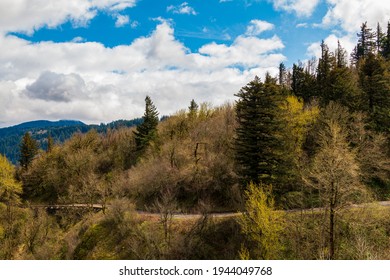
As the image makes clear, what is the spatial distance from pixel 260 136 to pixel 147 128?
35830 millimetres

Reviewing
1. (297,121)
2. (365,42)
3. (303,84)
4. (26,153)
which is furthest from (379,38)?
(26,153)

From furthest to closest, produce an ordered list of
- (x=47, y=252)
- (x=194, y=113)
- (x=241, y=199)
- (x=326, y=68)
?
(x=194, y=113) < (x=326, y=68) < (x=47, y=252) < (x=241, y=199)

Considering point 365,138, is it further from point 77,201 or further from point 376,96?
point 77,201

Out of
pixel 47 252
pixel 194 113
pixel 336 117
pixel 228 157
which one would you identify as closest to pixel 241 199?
pixel 228 157

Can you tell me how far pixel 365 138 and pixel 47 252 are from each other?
144 feet

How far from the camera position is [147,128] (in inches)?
2483

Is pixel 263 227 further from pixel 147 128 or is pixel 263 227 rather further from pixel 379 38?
pixel 379 38

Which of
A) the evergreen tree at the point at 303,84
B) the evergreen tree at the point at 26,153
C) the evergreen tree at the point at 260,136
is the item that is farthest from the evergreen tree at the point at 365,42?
the evergreen tree at the point at 26,153

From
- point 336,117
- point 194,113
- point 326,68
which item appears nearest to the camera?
point 336,117

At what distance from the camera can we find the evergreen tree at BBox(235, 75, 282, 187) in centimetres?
3155

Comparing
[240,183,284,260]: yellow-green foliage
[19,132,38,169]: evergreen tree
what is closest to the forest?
[240,183,284,260]: yellow-green foliage

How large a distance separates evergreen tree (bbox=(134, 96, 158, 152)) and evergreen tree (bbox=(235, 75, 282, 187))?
32305 mm

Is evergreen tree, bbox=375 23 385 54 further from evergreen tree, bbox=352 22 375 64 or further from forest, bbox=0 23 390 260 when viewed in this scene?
forest, bbox=0 23 390 260

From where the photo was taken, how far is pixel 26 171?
266 feet
